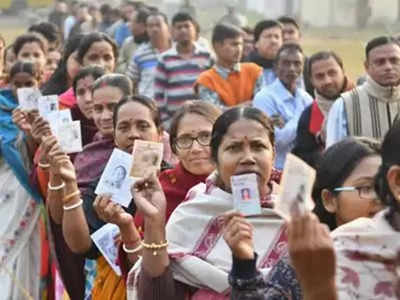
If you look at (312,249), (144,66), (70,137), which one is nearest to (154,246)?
(312,249)

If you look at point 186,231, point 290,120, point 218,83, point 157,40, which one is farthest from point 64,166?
point 157,40

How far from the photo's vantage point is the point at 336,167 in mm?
4266

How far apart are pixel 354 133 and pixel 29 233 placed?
199cm

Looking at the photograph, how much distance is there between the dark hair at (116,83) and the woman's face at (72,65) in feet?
5.68

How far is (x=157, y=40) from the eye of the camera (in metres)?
13.8

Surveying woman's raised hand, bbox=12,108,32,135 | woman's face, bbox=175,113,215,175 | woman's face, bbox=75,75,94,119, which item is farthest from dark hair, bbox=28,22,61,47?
woman's face, bbox=175,113,215,175

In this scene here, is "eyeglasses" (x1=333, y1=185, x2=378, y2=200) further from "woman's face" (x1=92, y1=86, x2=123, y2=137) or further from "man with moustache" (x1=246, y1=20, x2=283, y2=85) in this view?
"man with moustache" (x1=246, y1=20, x2=283, y2=85)

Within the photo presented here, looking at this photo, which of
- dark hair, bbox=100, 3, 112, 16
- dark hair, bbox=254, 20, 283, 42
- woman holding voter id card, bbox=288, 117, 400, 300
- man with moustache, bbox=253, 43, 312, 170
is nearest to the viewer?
woman holding voter id card, bbox=288, 117, 400, 300

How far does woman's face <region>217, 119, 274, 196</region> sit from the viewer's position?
436cm

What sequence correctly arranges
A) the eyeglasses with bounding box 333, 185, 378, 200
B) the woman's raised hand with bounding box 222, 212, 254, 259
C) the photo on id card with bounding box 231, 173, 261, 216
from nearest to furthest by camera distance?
the woman's raised hand with bounding box 222, 212, 254, 259 < the photo on id card with bounding box 231, 173, 261, 216 < the eyeglasses with bounding box 333, 185, 378, 200

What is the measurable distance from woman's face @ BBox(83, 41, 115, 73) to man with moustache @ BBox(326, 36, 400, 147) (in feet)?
5.04

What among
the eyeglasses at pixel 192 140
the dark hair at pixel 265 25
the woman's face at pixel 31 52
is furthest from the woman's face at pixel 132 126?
the dark hair at pixel 265 25

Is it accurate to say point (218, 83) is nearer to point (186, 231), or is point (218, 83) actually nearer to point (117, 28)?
point (186, 231)

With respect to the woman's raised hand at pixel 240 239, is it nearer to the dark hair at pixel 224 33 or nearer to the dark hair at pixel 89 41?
the dark hair at pixel 89 41
